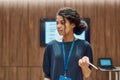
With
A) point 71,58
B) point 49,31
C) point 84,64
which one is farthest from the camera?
point 49,31

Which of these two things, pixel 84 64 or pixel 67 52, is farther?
pixel 67 52

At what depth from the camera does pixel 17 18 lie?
225 inches

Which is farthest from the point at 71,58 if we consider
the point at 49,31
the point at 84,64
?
the point at 49,31

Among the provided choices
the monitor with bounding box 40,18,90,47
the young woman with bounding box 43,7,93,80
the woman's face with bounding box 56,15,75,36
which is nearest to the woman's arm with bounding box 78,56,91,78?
the young woman with bounding box 43,7,93,80

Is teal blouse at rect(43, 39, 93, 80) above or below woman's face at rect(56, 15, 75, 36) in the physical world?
below

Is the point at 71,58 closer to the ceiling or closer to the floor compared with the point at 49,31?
closer to the floor

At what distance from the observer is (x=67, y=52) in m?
1.97

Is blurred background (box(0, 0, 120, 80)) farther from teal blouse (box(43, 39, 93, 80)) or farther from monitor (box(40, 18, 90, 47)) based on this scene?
teal blouse (box(43, 39, 93, 80))

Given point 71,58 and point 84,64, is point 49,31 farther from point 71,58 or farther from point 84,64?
point 84,64

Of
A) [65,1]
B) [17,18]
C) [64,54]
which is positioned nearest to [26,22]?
[17,18]

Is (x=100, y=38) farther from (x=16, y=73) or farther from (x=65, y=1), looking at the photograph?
(x=16, y=73)

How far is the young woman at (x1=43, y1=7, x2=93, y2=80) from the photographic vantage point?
6.39 ft

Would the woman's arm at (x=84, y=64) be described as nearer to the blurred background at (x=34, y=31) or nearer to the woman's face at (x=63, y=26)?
the woman's face at (x=63, y=26)

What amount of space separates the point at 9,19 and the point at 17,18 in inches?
7.2
